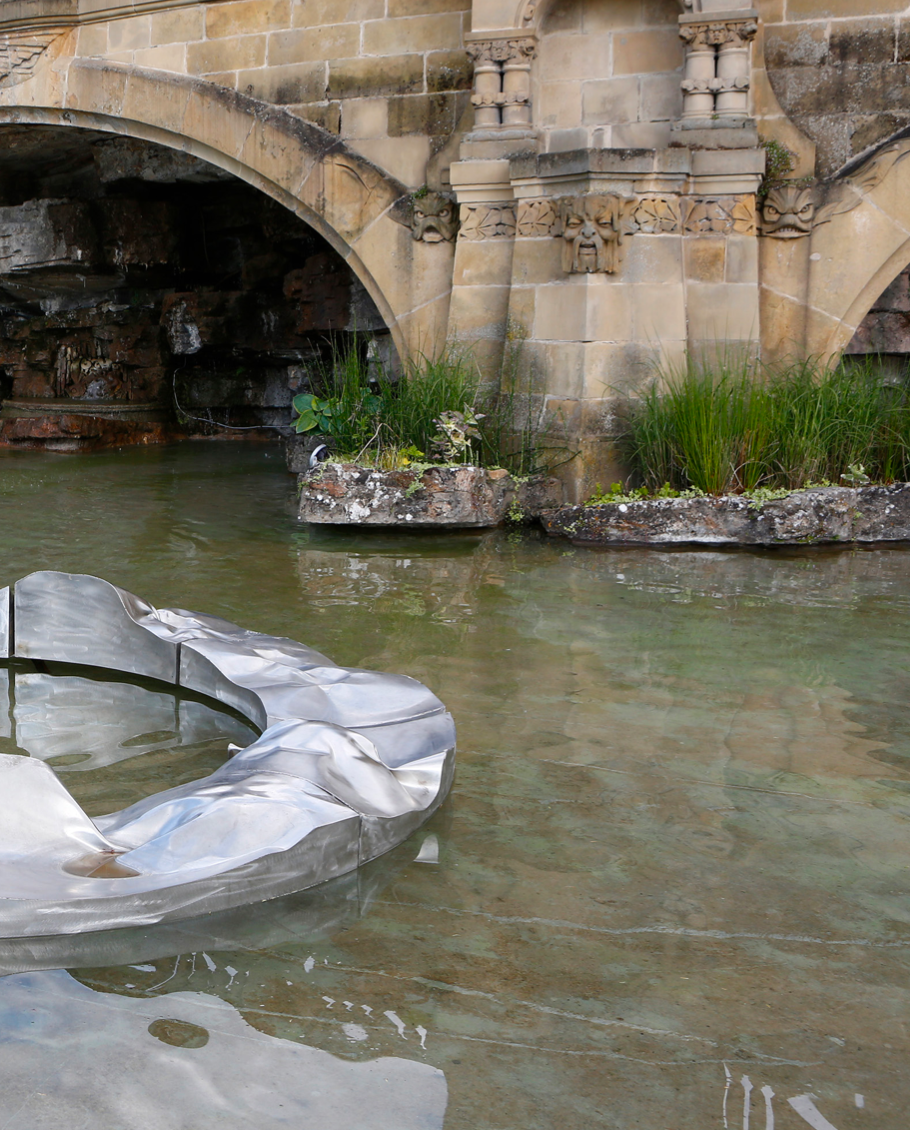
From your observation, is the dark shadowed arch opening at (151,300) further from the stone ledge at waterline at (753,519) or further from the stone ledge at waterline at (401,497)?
the stone ledge at waterline at (753,519)

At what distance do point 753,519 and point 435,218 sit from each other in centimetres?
274

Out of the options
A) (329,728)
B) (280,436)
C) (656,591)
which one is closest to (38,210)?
(280,436)

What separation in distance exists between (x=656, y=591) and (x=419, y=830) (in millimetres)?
2472

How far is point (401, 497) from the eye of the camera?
5.93 metres

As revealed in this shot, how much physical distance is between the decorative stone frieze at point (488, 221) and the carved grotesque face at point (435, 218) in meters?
0.30

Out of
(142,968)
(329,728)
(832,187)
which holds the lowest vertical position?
(142,968)

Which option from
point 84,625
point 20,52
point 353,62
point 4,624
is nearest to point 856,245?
point 353,62

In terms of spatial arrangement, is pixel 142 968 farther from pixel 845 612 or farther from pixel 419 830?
pixel 845 612

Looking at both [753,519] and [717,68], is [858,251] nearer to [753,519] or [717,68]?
[717,68]

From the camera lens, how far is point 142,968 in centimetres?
187

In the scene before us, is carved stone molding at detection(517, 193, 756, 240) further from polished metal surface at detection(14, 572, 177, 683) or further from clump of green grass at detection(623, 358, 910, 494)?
polished metal surface at detection(14, 572, 177, 683)

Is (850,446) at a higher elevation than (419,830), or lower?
higher

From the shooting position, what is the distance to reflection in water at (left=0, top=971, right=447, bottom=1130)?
1.52 meters

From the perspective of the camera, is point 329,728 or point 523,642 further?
point 523,642
